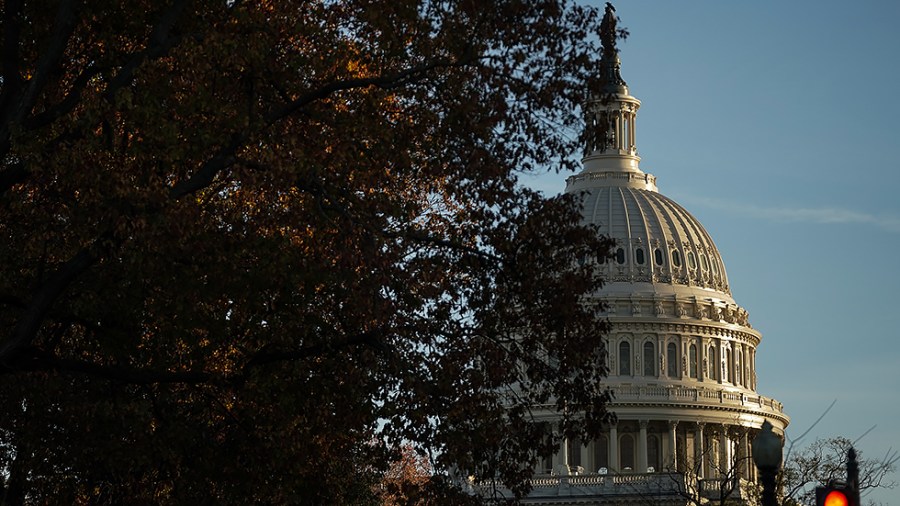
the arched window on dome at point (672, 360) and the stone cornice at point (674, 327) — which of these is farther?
the arched window on dome at point (672, 360)

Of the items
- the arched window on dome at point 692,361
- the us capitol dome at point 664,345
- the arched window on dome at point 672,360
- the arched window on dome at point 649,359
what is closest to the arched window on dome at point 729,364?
the us capitol dome at point 664,345

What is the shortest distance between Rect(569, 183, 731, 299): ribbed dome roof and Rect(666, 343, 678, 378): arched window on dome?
4897mm

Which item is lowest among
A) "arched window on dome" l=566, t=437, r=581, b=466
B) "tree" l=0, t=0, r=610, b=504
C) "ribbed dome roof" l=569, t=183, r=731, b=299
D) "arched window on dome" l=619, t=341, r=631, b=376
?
"tree" l=0, t=0, r=610, b=504

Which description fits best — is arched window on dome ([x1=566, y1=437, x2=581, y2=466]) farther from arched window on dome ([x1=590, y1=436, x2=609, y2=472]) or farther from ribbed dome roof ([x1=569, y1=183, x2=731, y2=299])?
ribbed dome roof ([x1=569, y1=183, x2=731, y2=299])

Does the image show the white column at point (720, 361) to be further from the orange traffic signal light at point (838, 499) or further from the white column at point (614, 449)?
the orange traffic signal light at point (838, 499)

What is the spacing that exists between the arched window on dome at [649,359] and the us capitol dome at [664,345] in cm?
8

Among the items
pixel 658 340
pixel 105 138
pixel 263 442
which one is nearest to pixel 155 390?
pixel 263 442

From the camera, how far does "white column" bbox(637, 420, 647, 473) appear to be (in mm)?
157550

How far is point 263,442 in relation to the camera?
29.8 metres

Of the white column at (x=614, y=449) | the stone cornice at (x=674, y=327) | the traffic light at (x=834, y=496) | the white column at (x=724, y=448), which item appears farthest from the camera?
the stone cornice at (x=674, y=327)

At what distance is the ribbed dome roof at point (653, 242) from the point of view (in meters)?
165

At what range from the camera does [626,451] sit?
16100 centimetres

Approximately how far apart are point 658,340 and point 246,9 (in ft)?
448

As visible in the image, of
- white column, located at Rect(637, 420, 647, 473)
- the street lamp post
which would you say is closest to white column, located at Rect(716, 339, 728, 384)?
white column, located at Rect(637, 420, 647, 473)
